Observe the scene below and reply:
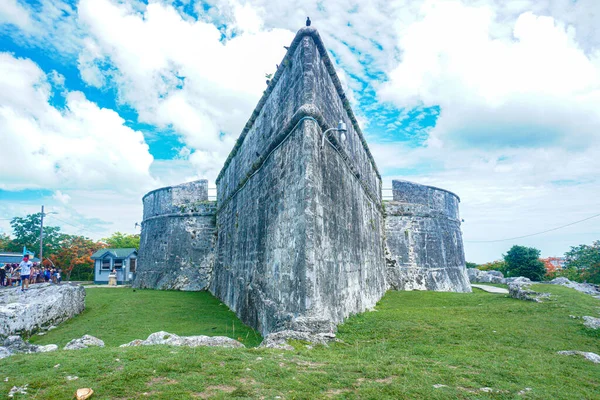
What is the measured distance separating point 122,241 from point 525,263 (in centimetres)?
4397

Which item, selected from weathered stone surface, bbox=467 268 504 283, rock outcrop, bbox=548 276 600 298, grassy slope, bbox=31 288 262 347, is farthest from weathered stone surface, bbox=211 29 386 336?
weathered stone surface, bbox=467 268 504 283

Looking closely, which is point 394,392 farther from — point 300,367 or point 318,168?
point 318,168

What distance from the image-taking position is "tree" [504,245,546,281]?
26.2 meters

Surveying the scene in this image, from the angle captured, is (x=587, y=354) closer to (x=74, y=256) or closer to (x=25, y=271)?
(x=25, y=271)

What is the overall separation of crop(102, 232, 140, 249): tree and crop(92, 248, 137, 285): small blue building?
14.4 meters

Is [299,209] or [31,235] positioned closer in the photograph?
[299,209]

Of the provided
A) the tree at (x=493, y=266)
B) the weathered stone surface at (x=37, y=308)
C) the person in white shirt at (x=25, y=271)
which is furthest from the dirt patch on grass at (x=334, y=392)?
the tree at (x=493, y=266)

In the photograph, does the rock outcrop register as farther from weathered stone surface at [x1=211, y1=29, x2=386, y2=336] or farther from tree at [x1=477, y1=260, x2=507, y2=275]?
tree at [x1=477, y1=260, x2=507, y2=275]

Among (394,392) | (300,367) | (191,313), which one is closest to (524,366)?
(394,392)

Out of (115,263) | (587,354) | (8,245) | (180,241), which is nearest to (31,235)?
(8,245)

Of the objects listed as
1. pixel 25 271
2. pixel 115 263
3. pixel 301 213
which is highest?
pixel 301 213

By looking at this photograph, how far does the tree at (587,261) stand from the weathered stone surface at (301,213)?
22095mm

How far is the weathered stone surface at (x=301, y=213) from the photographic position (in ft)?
18.9

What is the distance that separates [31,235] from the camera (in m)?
31.4
